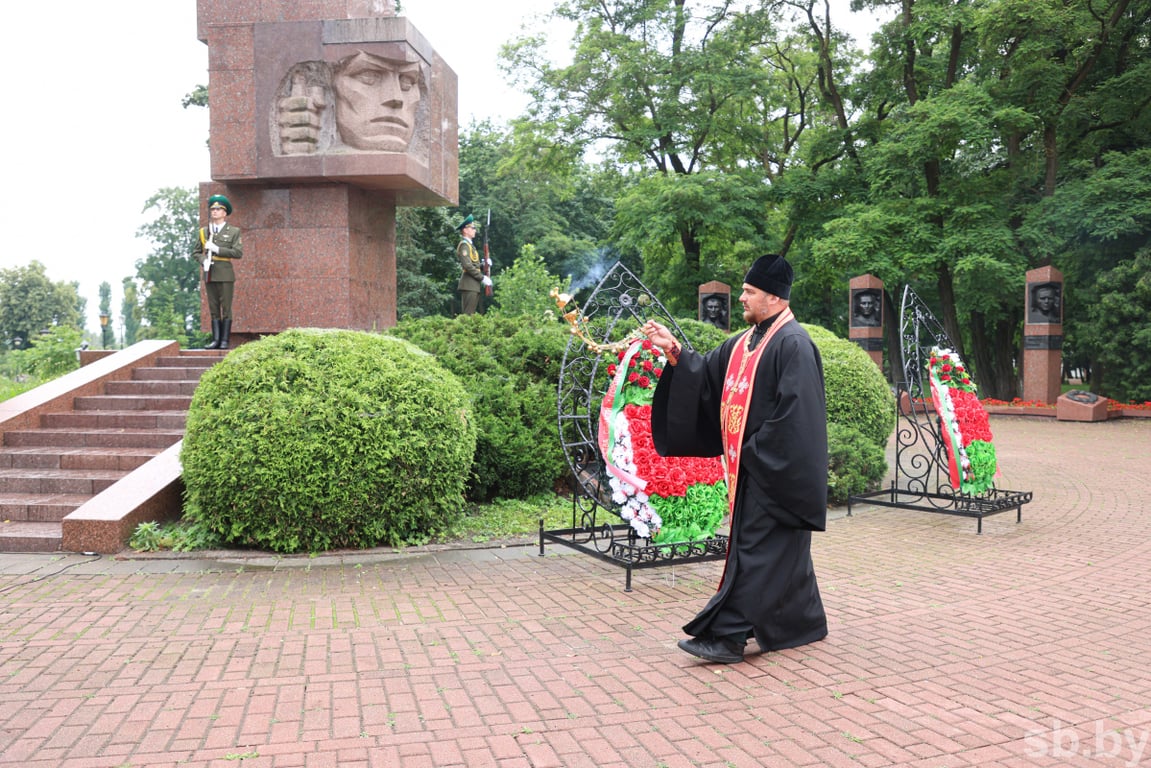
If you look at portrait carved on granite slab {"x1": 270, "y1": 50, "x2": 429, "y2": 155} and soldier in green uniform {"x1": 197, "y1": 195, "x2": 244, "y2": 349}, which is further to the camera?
portrait carved on granite slab {"x1": 270, "y1": 50, "x2": 429, "y2": 155}

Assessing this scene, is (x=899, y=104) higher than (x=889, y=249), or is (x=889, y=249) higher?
(x=899, y=104)

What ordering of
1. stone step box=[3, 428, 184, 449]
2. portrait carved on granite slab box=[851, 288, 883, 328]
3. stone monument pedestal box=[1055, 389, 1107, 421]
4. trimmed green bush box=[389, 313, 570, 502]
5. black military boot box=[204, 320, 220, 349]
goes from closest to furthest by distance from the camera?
1. trimmed green bush box=[389, 313, 570, 502]
2. stone step box=[3, 428, 184, 449]
3. black military boot box=[204, 320, 220, 349]
4. stone monument pedestal box=[1055, 389, 1107, 421]
5. portrait carved on granite slab box=[851, 288, 883, 328]

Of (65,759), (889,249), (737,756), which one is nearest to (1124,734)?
(737,756)

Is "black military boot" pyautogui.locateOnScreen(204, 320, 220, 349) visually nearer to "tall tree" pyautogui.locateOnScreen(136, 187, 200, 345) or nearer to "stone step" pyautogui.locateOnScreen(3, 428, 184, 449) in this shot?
"stone step" pyautogui.locateOnScreen(3, 428, 184, 449)

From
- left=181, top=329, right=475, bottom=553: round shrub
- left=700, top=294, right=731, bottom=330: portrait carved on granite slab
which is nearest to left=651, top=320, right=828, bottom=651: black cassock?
left=181, top=329, right=475, bottom=553: round shrub

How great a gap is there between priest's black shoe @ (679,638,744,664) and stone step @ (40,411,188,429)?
690 centimetres

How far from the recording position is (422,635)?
500cm

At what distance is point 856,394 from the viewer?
11078 mm

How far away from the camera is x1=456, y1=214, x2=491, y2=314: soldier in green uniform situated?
1349cm

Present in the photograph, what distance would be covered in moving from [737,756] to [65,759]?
106 inches

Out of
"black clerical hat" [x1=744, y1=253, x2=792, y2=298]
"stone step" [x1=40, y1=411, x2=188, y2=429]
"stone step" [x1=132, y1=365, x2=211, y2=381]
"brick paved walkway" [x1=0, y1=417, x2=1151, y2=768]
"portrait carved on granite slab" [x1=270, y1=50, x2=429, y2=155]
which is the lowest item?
"brick paved walkway" [x1=0, y1=417, x2=1151, y2=768]

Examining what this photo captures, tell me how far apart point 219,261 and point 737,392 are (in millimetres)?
9383

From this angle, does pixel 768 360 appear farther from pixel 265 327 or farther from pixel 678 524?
pixel 265 327

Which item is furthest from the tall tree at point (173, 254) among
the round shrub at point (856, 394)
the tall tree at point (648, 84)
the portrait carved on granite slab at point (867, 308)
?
the round shrub at point (856, 394)
